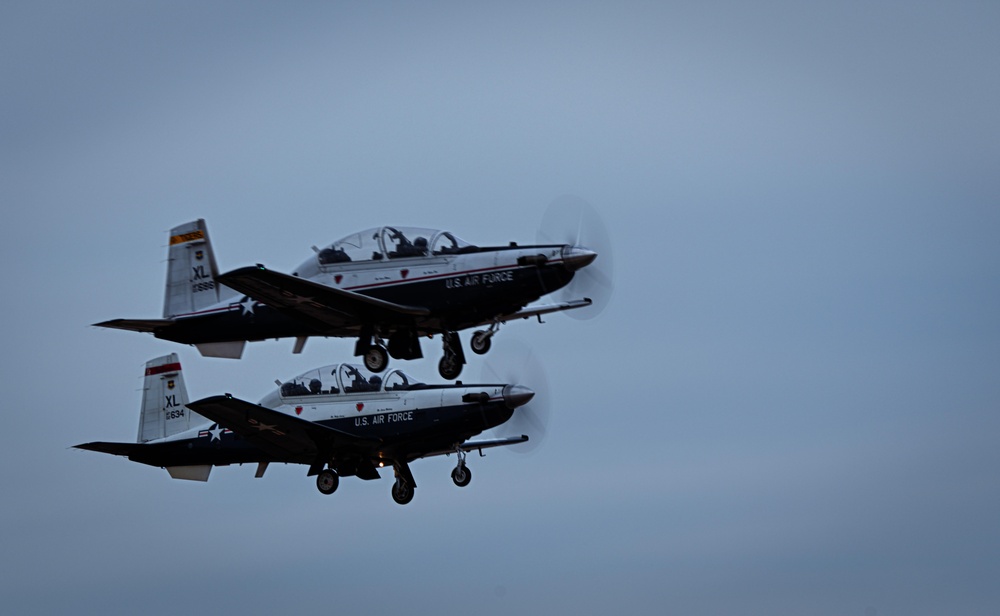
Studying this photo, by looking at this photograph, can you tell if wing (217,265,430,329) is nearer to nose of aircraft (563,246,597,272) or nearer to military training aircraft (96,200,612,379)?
military training aircraft (96,200,612,379)

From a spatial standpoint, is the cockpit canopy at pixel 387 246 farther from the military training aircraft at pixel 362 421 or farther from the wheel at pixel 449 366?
the military training aircraft at pixel 362 421

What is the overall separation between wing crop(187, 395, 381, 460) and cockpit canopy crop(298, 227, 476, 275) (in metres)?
6.79

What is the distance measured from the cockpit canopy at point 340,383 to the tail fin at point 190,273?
554 centimetres

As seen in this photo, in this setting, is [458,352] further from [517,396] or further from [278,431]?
[278,431]

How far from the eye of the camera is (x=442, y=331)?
32031 mm

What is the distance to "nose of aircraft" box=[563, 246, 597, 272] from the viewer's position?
30000mm

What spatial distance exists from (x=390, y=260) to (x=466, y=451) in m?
9.50

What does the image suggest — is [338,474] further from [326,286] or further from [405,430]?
[326,286]

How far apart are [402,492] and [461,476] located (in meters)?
1.93

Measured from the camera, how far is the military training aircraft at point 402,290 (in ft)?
100

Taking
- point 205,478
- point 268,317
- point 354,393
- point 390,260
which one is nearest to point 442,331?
point 390,260

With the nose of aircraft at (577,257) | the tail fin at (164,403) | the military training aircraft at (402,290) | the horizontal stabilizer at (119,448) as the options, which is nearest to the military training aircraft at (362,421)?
the horizontal stabilizer at (119,448)

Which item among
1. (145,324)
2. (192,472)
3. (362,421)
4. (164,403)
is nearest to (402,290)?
(145,324)

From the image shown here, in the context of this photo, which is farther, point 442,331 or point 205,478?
point 205,478
